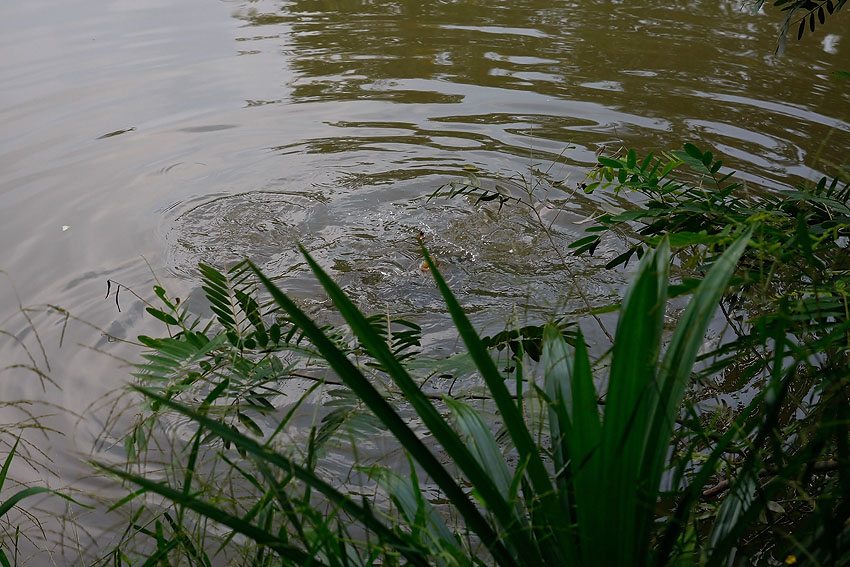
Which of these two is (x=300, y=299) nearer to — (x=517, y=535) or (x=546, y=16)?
(x=517, y=535)

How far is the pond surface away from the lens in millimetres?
3697

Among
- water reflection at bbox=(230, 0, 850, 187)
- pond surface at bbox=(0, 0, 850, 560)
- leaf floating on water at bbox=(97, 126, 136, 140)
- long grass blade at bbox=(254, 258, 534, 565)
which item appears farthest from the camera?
leaf floating on water at bbox=(97, 126, 136, 140)

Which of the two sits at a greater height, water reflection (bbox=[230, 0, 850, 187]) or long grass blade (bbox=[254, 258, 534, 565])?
long grass blade (bbox=[254, 258, 534, 565])

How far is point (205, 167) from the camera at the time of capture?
16.5ft

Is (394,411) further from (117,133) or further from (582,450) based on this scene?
(117,133)

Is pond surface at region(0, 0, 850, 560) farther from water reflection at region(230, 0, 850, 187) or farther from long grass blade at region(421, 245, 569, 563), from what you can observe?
long grass blade at region(421, 245, 569, 563)

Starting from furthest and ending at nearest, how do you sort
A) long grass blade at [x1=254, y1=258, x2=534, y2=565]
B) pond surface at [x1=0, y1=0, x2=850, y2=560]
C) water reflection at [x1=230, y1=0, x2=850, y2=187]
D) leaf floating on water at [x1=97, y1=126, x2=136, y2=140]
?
leaf floating on water at [x1=97, y1=126, x2=136, y2=140] < water reflection at [x1=230, y1=0, x2=850, y2=187] < pond surface at [x1=0, y1=0, x2=850, y2=560] < long grass blade at [x1=254, y1=258, x2=534, y2=565]

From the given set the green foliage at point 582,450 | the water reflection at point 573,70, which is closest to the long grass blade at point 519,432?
the green foliage at point 582,450

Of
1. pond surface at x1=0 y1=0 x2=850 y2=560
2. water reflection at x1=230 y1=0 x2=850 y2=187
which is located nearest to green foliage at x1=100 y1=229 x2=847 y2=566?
pond surface at x1=0 y1=0 x2=850 y2=560

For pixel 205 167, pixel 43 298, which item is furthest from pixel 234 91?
pixel 43 298

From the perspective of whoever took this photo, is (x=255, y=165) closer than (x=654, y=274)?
No

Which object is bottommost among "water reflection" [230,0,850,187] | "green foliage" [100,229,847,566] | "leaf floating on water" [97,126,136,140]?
"leaf floating on water" [97,126,136,140]

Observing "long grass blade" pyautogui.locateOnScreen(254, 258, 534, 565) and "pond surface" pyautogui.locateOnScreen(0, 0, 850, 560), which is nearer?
"long grass blade" pyautogui.locateOnScreen(254, 258, 534, 565)

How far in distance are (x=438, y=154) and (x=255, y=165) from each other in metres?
1.16
